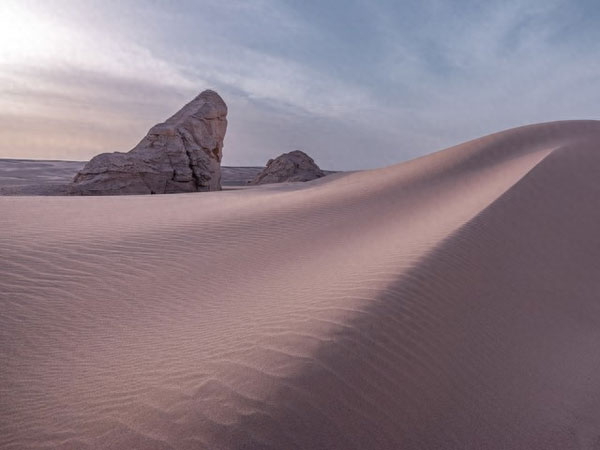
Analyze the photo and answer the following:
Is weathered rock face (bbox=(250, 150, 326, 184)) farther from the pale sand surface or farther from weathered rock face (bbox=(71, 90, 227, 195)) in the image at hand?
the pale sand surface

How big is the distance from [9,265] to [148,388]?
3377 mm

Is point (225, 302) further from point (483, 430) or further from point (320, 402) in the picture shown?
point (483, 430)

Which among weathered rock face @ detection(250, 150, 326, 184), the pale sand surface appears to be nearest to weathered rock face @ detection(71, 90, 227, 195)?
weathered rock face @ detection(250, 150, 326, 184)

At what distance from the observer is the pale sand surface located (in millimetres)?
2738

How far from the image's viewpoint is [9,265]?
5.32 metres

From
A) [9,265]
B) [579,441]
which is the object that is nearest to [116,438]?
[579,441]

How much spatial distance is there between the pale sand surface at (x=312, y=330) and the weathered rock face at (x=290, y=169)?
1824cm

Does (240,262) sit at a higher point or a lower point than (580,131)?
lower

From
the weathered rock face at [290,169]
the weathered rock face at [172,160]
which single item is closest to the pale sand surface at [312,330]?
the weathered rock face at [172,160]

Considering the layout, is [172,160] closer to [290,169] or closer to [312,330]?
[290,169]

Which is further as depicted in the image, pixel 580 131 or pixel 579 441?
pixel 580 131

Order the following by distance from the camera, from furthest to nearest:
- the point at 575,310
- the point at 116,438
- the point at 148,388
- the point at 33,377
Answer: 1. the point at 575,310
2. the point at 33,377
3. the point at 148,388
4. the point at 116,438

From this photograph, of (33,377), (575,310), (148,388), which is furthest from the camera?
(575,310)

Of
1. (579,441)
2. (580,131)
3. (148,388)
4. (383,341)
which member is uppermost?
(580,131)
